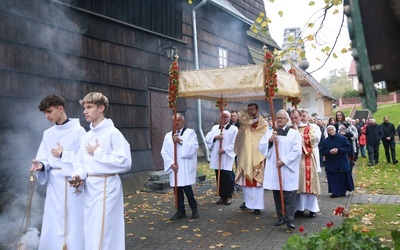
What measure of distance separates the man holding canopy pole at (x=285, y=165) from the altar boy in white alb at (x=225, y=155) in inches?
82.8

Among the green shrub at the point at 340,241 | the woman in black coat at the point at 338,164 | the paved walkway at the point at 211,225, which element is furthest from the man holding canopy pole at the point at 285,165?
the green shrub at the point at 340,241

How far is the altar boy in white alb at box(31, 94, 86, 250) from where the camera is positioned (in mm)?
4887

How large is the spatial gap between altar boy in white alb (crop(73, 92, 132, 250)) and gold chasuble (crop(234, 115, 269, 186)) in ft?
13.7

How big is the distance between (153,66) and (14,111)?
203 inches

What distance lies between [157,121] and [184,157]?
15.5 ft


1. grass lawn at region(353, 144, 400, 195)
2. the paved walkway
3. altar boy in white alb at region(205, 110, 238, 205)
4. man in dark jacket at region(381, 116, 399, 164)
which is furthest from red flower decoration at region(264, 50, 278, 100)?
man in dark jacket at region(381, 116, 399, 164)

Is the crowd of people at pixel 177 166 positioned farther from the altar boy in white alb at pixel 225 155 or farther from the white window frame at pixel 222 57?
the white window frame at pixel 222 57

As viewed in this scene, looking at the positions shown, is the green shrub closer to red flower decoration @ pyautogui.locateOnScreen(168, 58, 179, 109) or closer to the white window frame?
red flower decoration @ pyautogui.locateOnScreen(168, 58, 179, 109)

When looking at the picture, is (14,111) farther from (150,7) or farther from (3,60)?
(150,7)

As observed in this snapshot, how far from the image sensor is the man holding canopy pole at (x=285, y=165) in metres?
7.26

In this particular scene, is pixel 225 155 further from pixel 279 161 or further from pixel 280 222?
pixel 280 222

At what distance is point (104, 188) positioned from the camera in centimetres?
460

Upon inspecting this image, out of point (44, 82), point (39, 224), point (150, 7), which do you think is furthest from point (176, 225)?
point (150, 7)

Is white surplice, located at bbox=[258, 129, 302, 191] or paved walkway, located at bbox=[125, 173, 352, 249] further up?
white surplice, located at bbox=[258, 129, 302, 191]
